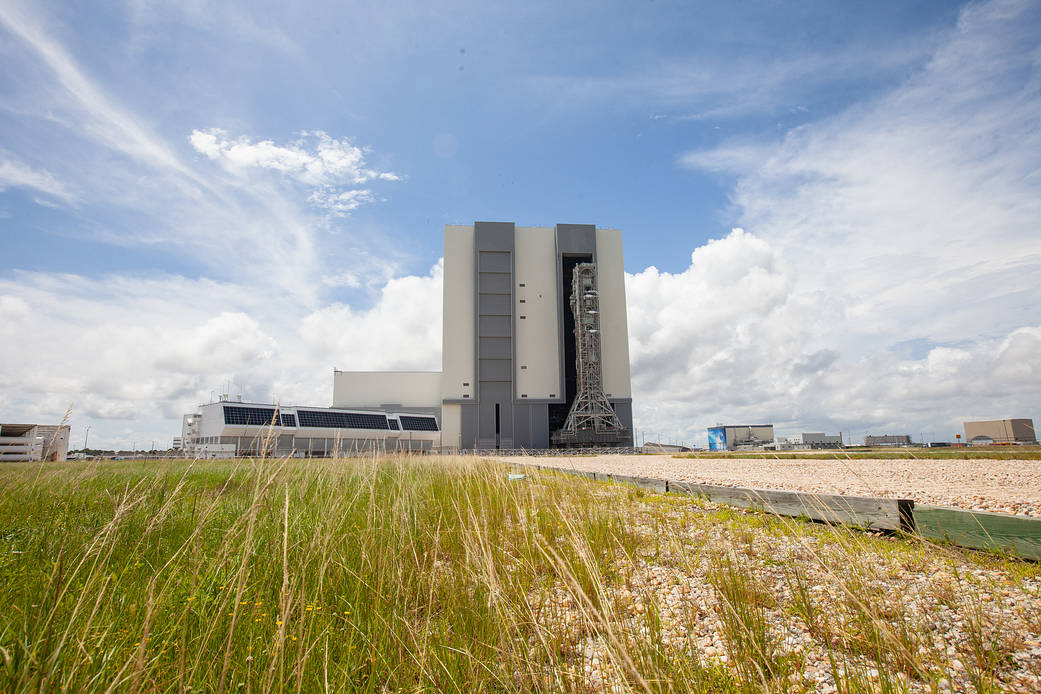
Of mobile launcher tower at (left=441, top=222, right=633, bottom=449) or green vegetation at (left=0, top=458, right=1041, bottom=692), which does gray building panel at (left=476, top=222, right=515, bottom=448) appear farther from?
green vegetation at (left=0, top=458, right=1041, bottom=692)

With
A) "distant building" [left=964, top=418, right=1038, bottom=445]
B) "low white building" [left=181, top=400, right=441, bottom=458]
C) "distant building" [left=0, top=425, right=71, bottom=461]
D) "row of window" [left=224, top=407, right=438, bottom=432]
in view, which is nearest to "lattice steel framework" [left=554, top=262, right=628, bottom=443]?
"low white building" [left=181, top=400, right=441, bottom=458]

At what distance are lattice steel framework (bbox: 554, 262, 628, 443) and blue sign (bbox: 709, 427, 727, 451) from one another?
14794mm

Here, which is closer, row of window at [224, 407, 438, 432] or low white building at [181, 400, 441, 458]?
low white building at [181, 400, 441, 458]

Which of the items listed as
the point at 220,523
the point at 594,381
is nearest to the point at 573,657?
the point at 220,523

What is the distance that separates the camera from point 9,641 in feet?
5.50

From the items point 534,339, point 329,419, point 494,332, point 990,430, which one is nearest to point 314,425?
point 329,419

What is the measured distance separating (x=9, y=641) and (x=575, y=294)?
33452 millimetres

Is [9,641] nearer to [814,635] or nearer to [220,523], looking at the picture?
[220,523]

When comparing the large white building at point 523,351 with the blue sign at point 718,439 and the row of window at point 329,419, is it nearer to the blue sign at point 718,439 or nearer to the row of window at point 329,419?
the row of window at point 329,419

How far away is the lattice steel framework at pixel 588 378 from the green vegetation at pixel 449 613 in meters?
29.0

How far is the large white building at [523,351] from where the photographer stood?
109ft

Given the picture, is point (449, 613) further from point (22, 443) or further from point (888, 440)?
point (888, 440)

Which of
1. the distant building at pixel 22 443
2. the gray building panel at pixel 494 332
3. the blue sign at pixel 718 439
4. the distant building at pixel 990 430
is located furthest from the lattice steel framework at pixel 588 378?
the distant building at pixel 990 430

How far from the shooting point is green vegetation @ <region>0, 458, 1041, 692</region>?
1501 millimetres
